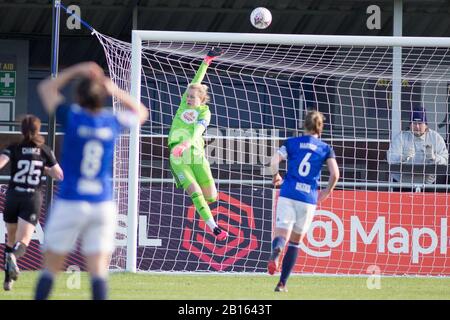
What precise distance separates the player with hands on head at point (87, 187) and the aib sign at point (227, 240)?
7622mm

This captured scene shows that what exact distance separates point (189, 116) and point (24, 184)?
3314 millimetres

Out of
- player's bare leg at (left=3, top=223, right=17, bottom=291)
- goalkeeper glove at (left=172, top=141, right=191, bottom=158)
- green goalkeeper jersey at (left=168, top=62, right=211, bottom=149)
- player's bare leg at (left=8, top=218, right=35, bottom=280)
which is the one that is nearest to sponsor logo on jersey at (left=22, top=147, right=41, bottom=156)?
player's bare leg at (left=8, top=218, right=35, bottom=280)

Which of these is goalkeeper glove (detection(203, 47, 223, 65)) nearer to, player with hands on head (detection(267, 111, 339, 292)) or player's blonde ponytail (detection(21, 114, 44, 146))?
player with hands on head (detection(267, 111, 339, 292))

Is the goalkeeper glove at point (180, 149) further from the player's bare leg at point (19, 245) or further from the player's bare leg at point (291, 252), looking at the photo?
the player's bare leg at point (291, 252)

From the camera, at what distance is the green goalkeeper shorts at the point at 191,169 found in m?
14.7

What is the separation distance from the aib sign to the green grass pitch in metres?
0.93

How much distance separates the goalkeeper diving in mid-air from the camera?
14.5 m

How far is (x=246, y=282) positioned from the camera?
13.7 metres

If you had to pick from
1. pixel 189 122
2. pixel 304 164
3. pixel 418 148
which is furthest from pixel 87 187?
pixel 418 148

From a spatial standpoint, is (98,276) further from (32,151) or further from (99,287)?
(32,151)

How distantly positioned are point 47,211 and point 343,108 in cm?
1014

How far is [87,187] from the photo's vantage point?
8.24 meters

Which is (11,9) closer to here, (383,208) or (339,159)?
(339,159)

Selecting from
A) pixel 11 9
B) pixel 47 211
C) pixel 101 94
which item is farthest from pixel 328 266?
pixel 11 9
